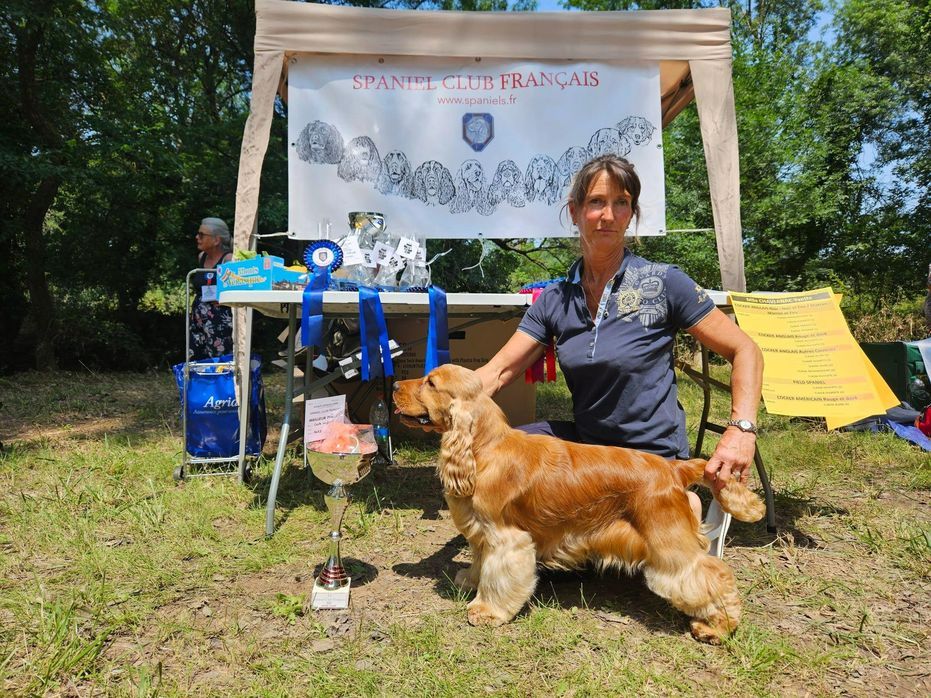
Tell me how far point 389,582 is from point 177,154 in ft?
33.2

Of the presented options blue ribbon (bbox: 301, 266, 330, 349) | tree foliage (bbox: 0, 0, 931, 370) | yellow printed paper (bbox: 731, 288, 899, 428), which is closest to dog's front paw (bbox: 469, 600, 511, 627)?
blue ribbon (bbox: 301, 266, 330, 349)

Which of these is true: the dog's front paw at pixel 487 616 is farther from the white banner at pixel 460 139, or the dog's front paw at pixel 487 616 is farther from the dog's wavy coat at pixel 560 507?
the white banner at pixel 460 139

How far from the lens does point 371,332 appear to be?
2.74m

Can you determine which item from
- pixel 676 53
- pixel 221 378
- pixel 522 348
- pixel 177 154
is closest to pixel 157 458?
pixel 221 378

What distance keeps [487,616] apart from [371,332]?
137cm

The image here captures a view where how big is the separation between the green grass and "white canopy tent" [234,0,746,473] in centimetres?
99

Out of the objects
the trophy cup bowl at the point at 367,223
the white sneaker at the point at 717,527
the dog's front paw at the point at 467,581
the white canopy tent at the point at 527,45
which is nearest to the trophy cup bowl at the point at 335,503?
the dog's front paw at the point at 467,581

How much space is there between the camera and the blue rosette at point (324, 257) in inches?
114

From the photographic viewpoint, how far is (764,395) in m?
2.62

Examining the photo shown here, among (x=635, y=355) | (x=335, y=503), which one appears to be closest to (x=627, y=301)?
(x=635, y=355)

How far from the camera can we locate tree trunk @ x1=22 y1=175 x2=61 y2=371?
962cm

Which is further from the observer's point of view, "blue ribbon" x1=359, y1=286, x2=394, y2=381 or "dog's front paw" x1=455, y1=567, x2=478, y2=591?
"blue ribbon" x1=359, y1=286, x2=394, y2=381

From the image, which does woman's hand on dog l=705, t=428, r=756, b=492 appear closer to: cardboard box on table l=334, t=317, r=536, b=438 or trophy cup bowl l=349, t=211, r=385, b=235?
trophy cup bowl l=349, t=211, r=385, b=235

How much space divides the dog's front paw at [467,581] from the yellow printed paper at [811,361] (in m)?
1.57
